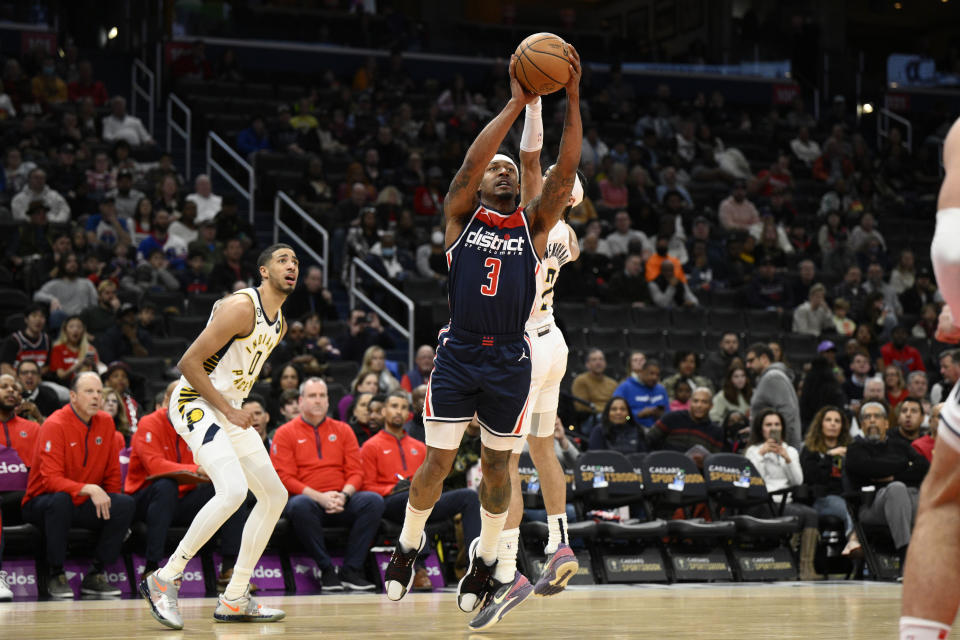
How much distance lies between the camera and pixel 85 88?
17.8 meters

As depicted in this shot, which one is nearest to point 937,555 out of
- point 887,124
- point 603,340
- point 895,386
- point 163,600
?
point 163,600

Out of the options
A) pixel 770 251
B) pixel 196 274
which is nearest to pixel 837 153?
pixel 770 251

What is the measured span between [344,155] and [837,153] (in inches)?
365

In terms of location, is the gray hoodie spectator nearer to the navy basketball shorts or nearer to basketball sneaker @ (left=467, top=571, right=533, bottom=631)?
basketball sneaker @ (left=467, top=571, right=533, bottom=631)

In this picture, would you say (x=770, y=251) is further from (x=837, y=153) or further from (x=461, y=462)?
(x=461, y=462)

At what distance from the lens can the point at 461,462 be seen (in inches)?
406

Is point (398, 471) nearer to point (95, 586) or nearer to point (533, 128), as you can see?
point (95, 586)

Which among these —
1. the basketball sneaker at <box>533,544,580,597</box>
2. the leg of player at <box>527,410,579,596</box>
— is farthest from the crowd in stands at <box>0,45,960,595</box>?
the basketball sneaker at <box>533,544,580,597</box>

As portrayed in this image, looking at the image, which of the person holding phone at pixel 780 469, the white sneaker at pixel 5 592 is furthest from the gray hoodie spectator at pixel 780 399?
the white sneaker at pixel 5 592

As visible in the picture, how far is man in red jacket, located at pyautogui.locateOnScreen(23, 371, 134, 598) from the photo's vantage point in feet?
28.1

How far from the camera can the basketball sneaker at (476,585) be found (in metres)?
6.30

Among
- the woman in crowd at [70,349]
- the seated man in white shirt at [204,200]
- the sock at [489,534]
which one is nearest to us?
the sock at [489,534]

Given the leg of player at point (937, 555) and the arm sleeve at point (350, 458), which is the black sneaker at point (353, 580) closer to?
the arm sleeve at point (350, 458)

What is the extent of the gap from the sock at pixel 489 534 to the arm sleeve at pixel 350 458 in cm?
346
